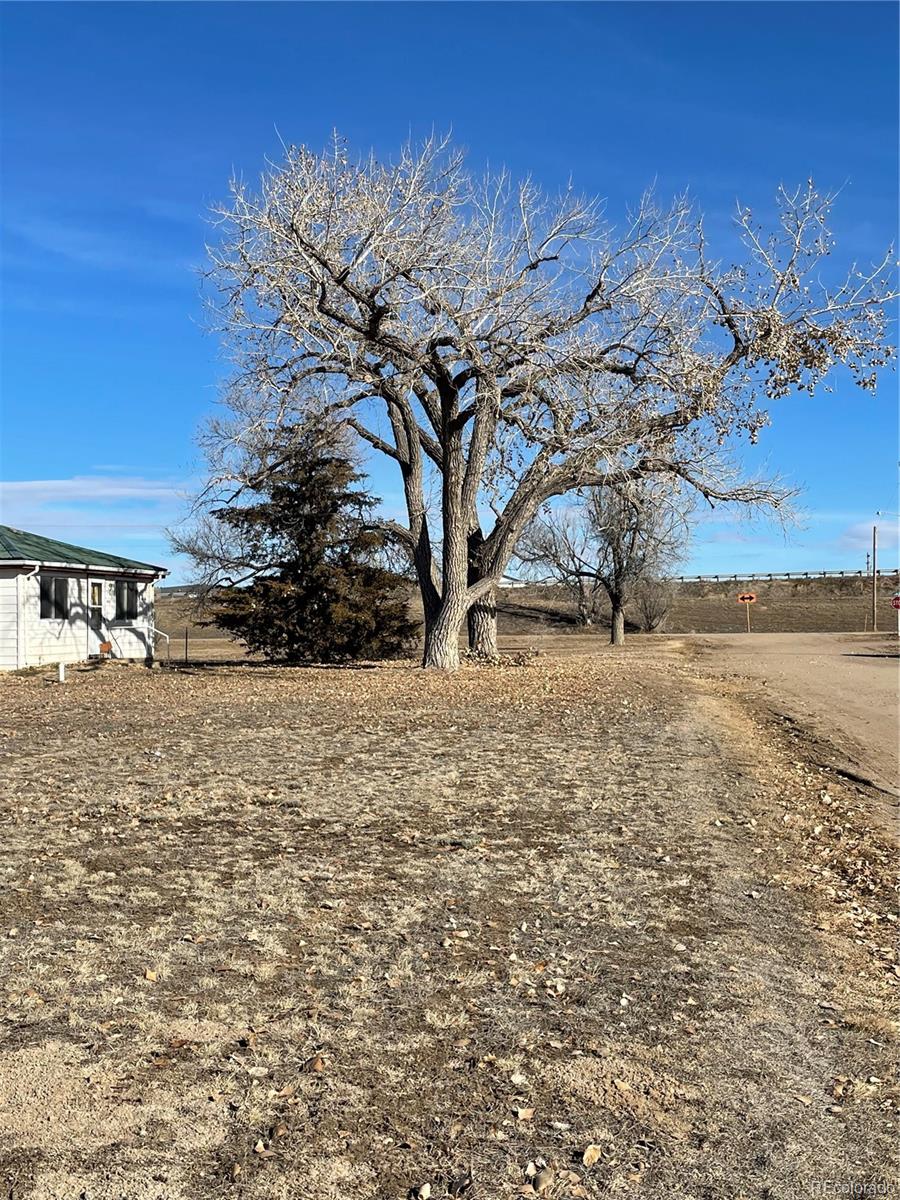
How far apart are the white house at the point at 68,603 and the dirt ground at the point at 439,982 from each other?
1521 centimetres

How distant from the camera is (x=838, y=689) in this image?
2103cm

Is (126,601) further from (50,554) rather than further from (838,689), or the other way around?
(838,689)

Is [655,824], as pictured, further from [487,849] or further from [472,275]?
[472,275]

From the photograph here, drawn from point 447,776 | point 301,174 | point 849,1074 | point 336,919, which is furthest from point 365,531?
point 849,1074

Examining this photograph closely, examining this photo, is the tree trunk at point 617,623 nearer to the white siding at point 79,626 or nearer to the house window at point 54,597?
the white siding at point 79,626

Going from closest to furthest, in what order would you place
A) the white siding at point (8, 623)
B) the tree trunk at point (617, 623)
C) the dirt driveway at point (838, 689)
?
the dirt driveway at point (838, 689)
the white siding at point (8, 623)
the tree trunk at point (617, 623)

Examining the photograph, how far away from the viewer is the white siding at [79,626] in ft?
80.6

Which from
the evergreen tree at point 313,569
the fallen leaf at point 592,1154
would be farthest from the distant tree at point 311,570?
the fallen leaf at point 592,1154

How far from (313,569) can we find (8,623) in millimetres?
7267

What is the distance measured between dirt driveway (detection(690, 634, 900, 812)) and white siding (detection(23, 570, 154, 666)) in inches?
618

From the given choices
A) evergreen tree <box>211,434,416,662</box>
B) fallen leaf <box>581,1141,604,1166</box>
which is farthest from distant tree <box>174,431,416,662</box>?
fallen leaf <box>581,1141,604,1166</box>

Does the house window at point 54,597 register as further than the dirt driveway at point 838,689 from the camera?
Yes
